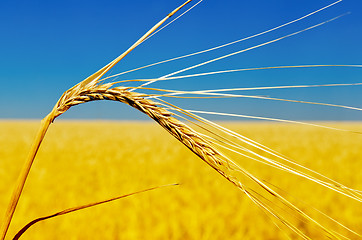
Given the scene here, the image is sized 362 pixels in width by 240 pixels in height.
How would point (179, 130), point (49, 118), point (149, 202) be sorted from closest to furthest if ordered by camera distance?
point (179, 130)
point (49, 118)
point (149, 202)

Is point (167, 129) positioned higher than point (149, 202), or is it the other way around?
point (167, 129)

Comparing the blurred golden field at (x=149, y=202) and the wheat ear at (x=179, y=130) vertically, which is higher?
the wheat ear at (x=179, y=130)

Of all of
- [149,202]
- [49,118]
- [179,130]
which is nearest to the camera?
[179,130]

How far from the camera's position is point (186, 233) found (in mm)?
3285

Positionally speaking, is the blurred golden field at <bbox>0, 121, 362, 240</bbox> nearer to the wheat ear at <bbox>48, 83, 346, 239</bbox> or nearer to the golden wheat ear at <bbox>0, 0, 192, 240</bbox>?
the wheat ear at <bbox>48, 83, 346, 239</bbox>

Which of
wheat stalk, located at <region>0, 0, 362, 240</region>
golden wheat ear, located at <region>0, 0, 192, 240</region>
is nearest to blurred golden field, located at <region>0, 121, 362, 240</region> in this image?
wheat stalk, located at <region>0, 0, 362, 240</region>

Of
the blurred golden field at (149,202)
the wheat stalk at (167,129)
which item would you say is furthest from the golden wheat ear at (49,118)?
the blurred golden field at (149,202)

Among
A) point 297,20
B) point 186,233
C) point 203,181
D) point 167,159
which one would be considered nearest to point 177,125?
point 297,20

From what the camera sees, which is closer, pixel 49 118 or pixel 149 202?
pixel 49 118

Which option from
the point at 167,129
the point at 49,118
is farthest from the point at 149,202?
the point at 167,129

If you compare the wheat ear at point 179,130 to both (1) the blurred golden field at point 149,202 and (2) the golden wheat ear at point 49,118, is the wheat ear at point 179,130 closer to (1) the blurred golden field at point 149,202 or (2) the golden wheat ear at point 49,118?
(2) the golden wheat ear at point 49,118

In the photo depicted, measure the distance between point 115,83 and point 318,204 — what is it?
427 centimetres

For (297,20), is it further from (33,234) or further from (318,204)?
(318,204)

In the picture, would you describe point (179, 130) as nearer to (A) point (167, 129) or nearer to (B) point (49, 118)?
(A) point (167, 129)
